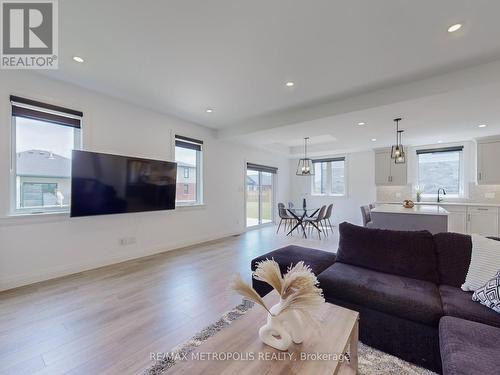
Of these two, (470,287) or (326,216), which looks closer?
(470,287)

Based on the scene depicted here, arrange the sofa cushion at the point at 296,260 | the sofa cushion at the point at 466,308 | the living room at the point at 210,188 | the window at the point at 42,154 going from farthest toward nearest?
the window at the point at 42,154 → the sofa cushion at the point at 296,260 → the living room at the point at 210,188 → the sofa cushion at the point at 466,308

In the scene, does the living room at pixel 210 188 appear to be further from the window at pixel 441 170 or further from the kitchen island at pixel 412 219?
the window at pixel 441 170

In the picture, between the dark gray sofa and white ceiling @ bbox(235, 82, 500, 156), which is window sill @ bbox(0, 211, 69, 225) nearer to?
the dark gray sofa

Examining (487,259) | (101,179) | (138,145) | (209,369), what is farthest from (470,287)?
(138,145)

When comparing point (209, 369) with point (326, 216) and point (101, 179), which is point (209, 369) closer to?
point (101, 179)

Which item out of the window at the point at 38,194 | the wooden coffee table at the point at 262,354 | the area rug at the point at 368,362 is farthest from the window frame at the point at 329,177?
the window at the point at 38,194

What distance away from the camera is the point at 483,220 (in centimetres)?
527

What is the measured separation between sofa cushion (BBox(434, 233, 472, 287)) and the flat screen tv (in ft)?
13.1

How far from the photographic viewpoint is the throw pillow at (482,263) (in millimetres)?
1701

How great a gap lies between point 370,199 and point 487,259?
5823 millimetres

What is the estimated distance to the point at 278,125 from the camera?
450cm

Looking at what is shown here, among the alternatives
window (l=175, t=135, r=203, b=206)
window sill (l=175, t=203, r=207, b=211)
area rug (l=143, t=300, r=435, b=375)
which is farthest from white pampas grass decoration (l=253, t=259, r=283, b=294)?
window (l=175, t=135, r=203, b=206)

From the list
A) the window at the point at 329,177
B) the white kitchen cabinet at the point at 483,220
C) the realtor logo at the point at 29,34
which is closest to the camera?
the realtor logo at the point at 29,34

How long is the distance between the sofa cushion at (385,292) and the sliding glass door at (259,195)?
4.87m
